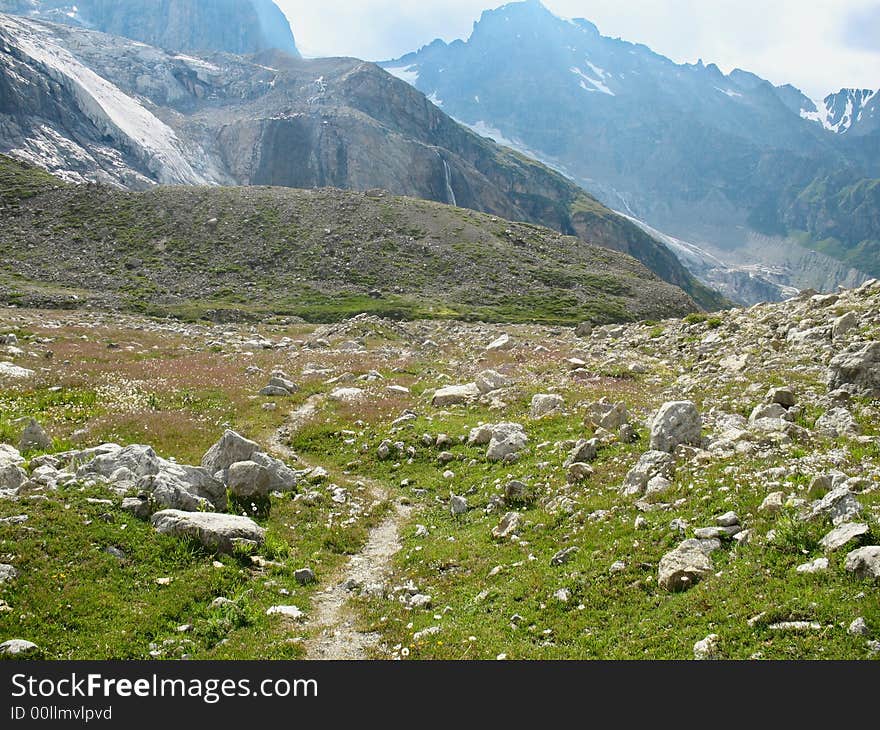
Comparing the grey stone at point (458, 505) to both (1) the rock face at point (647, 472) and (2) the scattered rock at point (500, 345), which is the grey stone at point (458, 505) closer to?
(1) the rock face at point (647, 472)

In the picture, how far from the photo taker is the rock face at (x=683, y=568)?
33.5 ft

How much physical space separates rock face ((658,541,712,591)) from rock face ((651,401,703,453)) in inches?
214

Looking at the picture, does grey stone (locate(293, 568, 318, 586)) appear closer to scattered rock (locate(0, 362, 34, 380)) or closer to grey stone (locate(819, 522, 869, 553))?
grey stone (locate(819, 522, 869, 553))

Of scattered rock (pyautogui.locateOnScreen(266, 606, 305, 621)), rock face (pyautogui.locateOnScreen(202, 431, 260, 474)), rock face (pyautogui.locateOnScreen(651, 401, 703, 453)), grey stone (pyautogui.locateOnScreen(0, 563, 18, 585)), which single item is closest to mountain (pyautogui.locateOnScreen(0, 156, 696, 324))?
rock face (pyautogui.locateOnScreen(202, 431, 260, 474))

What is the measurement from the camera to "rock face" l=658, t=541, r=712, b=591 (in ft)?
33.5

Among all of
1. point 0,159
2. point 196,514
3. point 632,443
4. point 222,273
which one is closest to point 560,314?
point 222,273

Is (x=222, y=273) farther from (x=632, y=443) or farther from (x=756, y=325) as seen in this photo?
(x=632, y=443)

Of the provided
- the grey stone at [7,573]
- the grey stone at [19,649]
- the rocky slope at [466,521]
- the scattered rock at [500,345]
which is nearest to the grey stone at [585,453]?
the rocky slope at [466,521]

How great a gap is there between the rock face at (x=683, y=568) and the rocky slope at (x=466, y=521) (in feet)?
0.13

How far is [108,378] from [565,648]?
29.9m

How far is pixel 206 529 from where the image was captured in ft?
43.8

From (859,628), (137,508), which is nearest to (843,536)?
(859,628)

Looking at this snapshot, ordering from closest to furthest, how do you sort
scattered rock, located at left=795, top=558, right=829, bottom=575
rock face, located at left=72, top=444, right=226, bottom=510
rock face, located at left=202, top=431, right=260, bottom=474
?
scattered rock, located at left=795, top=558, right=829, bottom=575, rock face, located at left=72, top=444, right=226, bottom=510, rock face, located at left=202, top=431, right=260, bottom=474

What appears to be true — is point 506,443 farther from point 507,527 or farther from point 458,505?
point 507,527
